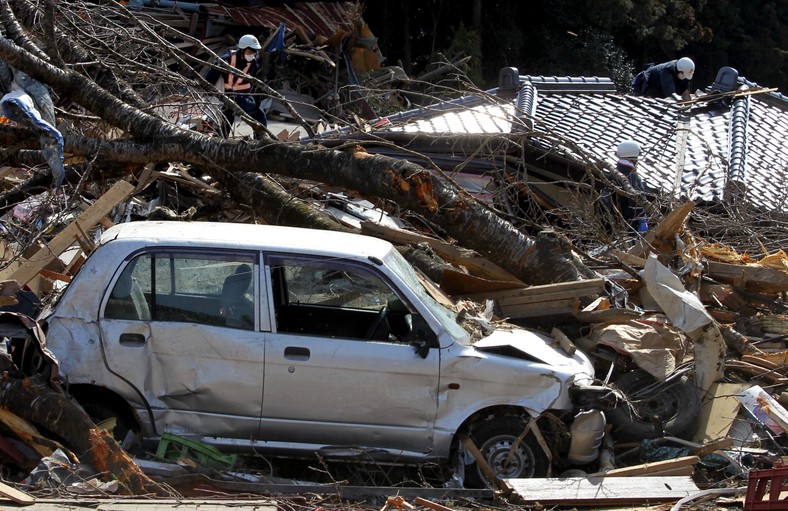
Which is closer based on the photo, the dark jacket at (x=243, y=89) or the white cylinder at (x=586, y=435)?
the white cylinder at (x=586, y=435)

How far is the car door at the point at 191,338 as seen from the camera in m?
5.82

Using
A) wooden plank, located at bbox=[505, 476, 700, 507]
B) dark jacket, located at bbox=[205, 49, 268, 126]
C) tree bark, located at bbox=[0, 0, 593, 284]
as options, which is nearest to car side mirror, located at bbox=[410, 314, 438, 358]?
wooden plank, located at bbox=[505, 476, 700, 507]

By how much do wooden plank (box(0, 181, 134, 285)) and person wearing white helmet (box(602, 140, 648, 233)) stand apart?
4685mm

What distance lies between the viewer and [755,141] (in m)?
14.9

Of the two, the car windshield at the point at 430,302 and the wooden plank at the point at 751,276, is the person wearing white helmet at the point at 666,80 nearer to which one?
the wooden plank at the point at 751,276

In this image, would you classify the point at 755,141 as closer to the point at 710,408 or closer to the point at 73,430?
the point at 710,408

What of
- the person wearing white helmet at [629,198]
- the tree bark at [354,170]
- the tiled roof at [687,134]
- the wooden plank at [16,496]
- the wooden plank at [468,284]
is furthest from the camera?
the tiled roof at [687,134]

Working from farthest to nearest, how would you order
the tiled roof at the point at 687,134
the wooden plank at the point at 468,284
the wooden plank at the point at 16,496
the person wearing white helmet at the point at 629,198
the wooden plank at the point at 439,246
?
1. the tiled roof at the point at 687,134
2. the person wearing white helmet at the point at 629,198
3. the wooden plank at the point at 439,246
4. the wooden plank at the point at 468,284
5. the wooden plank at the point at 16,496

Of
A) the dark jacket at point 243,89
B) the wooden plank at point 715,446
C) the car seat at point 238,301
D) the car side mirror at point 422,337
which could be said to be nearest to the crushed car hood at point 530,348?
the car side mirror at point 422,337

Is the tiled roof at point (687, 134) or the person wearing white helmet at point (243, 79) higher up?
the person wearing white helmet at point (243, 79)

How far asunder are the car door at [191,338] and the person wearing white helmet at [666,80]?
12705 millimetres

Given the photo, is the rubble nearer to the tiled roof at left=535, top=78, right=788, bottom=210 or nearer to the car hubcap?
the car hubcap

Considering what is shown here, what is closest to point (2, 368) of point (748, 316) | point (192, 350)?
point (192, 350)

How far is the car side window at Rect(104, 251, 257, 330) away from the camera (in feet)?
19.2
